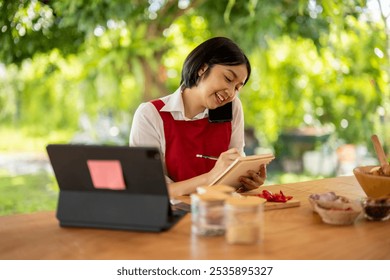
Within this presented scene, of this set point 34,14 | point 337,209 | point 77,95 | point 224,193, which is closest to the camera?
point 224,193

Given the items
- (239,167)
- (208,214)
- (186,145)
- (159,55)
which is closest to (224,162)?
(239,167)

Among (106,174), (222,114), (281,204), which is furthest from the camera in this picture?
(222,114)

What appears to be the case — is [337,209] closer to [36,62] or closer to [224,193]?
[224,193]

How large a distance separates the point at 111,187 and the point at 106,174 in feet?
0.15

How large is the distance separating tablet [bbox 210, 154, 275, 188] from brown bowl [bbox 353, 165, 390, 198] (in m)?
0.35

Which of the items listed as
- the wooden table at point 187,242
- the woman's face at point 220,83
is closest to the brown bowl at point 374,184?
the wooden table at point 187,242

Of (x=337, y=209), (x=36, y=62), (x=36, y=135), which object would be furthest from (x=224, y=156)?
(x=36, y=135)

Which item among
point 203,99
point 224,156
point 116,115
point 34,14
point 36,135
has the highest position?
point 34,14

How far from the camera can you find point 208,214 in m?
1.51

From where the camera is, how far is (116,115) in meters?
4.60

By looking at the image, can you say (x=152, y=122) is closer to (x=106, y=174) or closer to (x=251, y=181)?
(x=251, y=181)

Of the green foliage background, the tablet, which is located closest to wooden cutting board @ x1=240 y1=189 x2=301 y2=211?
the tablet
